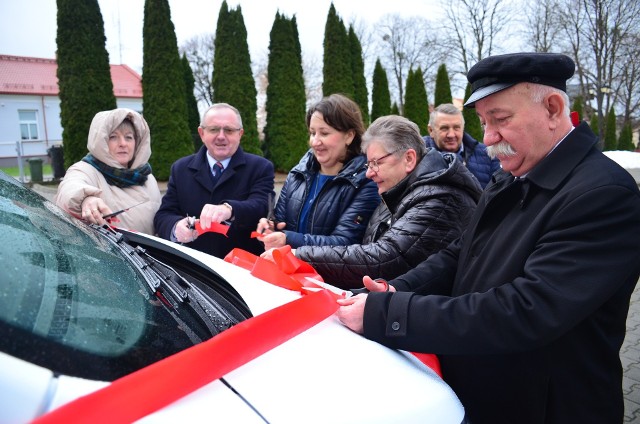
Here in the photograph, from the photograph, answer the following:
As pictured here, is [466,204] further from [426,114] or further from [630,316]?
[426,114]

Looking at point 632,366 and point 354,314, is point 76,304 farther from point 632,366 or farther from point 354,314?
point 632,366

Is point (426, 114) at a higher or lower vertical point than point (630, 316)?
higher

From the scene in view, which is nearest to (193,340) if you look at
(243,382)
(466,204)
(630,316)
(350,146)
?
(243,382)

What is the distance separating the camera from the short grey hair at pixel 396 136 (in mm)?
2334

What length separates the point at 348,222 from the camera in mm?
2727

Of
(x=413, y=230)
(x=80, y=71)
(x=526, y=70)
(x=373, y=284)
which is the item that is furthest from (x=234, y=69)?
(x=526, y=70)

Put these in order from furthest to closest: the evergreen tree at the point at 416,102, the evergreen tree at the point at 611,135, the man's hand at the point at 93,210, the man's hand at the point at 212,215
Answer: the evergreen tree at the point at 611,135 → the evergreen tree at the point at 416,102 → the man's hand at the point at 212,215 → the man's hand at the point at 93,210

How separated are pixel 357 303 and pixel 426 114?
22098mm

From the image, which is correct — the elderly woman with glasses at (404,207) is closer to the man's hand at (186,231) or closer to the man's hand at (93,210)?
the man's hand at (186,231)

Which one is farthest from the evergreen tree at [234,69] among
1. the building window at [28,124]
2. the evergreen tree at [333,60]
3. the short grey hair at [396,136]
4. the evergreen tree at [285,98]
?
the building window at [28,124]

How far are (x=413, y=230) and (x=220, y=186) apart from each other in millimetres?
1653

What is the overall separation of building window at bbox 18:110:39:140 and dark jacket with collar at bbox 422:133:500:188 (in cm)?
3540

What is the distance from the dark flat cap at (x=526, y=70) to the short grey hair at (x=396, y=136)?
85 cm

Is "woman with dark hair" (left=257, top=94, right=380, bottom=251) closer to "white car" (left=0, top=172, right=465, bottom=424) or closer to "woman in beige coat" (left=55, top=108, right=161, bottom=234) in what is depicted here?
"woman in beige coat" (left=55, top=108, right=161, bottom=234)
